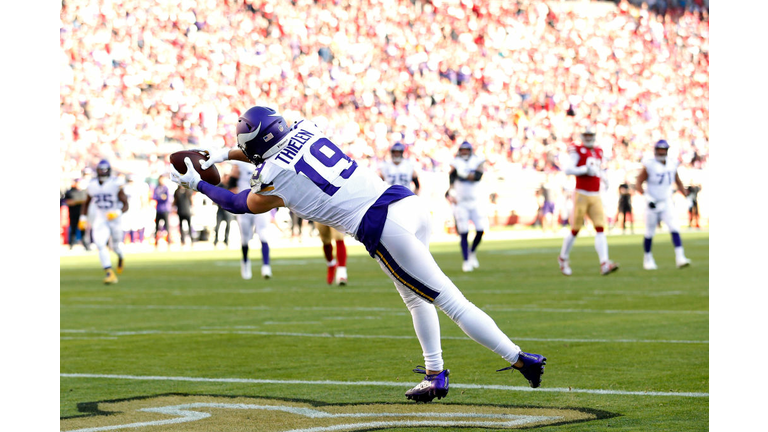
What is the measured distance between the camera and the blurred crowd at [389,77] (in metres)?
31.8

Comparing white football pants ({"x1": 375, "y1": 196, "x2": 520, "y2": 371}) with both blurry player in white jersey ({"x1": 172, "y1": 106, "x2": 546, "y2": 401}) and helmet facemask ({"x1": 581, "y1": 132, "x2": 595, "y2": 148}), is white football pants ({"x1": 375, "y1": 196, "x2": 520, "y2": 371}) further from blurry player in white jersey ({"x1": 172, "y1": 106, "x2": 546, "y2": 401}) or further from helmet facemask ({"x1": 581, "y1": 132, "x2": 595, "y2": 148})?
helmet facemask ({"x1": 581, "y1": 132, "x2": 595, "y2": 148})

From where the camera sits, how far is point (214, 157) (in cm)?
627

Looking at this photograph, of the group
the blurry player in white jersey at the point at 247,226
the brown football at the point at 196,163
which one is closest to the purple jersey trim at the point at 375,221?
the brown football at the point at 196,163

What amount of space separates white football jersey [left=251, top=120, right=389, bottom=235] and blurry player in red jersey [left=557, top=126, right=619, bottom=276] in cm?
1060

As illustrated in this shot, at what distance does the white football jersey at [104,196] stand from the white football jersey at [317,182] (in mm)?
12250

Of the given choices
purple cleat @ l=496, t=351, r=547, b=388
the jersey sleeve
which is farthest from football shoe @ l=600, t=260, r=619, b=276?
the jersey sleeve

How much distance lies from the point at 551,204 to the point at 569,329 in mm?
26575

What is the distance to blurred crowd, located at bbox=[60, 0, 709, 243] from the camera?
31.8 m

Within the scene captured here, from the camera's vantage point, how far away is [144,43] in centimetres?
3338

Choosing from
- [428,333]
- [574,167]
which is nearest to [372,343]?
[428,333]

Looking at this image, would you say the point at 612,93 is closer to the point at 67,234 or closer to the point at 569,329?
the point at 67,234

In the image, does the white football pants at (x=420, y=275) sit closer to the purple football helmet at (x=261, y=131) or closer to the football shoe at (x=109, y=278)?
the purple football helmet at (x=261, y=131)

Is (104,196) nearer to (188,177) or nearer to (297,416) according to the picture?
(188,177)

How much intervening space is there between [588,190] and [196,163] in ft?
35.4
